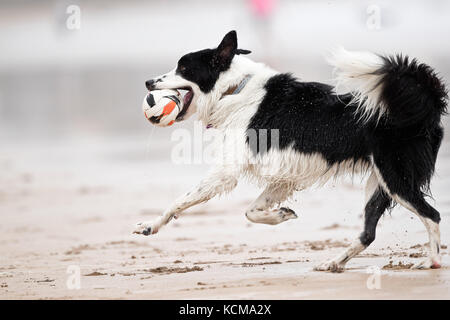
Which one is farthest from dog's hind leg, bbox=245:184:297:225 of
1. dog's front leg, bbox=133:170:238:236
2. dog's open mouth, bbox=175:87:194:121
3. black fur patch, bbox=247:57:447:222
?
dog's open mouth, bbox=175:87:194:121

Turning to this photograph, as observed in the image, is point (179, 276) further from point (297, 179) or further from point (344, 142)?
point (344, 142)

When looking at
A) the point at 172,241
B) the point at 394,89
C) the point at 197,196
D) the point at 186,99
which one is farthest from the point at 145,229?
the point at 394,89

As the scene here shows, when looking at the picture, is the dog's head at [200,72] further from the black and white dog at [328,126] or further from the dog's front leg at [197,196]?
the dog's front leg at [197,196]

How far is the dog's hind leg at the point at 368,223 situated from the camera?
5668 millimetres

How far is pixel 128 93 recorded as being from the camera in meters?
15.3

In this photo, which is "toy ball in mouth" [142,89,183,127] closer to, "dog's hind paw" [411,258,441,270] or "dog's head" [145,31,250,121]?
"dog's head" [145,31,250,121]

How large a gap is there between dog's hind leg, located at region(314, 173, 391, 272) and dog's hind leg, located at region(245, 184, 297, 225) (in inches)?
18.7

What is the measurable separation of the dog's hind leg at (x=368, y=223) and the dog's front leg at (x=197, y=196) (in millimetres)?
879

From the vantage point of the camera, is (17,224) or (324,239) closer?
(324,239)

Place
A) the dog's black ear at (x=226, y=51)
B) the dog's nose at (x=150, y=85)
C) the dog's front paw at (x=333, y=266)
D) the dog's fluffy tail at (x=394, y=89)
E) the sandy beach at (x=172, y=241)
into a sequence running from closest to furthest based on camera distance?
the sandy beach at (x=172, y=241)
the dog's fluffy tail at (x=394, y=89)
the dog's front paw at (x=333, y=266)
the dog's black ear at (x=226, y=51)
the dog's nose at (x=150, y=85)

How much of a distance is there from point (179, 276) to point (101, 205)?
3.62 meters

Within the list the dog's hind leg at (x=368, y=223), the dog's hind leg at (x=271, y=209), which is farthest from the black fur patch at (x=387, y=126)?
the dog's hind leg at (x=271, y=209)

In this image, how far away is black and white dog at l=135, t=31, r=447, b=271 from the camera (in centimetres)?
556
